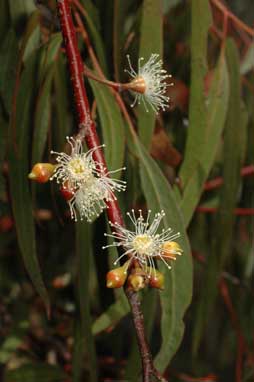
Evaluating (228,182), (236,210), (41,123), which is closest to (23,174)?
(41,123)

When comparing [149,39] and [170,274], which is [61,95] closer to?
[149,39]

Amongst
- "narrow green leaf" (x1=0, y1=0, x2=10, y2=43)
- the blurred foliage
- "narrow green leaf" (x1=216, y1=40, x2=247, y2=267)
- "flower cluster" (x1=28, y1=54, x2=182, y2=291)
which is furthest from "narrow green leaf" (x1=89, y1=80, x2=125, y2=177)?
"narrow green leaf" (x1=216, y1=40, x2=247, y2=267)

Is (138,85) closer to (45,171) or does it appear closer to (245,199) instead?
(45,171)

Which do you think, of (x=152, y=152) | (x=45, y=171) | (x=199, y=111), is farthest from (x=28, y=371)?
(x=45, y=171)

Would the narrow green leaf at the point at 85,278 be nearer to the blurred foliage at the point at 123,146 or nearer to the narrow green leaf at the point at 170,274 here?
the blurred foliage at the point at 123,146

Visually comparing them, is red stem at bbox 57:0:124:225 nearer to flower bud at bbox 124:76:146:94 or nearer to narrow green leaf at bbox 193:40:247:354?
flower bud at bbox 124:76:146:94
